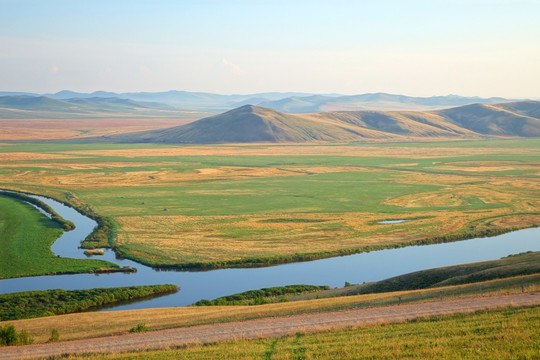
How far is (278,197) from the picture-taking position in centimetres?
8212

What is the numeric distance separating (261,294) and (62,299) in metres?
14.3

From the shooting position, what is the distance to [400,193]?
85.5m

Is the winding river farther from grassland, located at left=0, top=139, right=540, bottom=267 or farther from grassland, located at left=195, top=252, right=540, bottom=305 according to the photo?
grassland, located at left=195, top=252, right=540, bottom=305

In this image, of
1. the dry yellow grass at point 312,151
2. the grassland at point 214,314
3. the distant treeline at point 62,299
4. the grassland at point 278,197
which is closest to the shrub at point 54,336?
the grassland at point 214,314

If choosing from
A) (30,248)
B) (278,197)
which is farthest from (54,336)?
(278,197)

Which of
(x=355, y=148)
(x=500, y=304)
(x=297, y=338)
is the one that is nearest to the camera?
(x=297, y=338)

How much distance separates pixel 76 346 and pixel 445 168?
4151 inches

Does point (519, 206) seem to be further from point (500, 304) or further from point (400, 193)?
point (500, 304)

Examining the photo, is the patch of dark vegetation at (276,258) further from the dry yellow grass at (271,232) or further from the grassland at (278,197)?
the dry yellow grass at (271,232)

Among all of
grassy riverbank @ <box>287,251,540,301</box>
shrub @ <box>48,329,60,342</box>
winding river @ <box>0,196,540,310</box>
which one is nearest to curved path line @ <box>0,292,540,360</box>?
shrub @ <box>48,329,60,342</box>

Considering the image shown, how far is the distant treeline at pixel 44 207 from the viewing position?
6300 centimetres

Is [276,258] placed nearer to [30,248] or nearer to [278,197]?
[30,248]

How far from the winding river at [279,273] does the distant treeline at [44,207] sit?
4859 millimetres

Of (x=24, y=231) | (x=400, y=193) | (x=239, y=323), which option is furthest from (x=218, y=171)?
(x=239, y=323)
